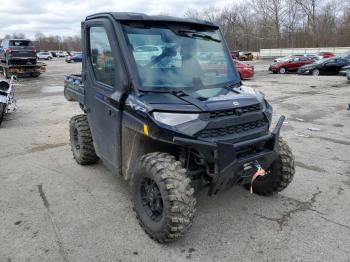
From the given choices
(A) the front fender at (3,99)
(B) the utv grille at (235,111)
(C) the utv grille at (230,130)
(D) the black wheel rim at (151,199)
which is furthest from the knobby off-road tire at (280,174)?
(A) the front fender at (3,99)

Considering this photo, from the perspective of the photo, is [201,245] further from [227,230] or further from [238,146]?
[238,146]

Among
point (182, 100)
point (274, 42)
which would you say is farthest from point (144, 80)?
point (274, 42)

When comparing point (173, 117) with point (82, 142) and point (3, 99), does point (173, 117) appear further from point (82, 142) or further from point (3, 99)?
point (3, 99)

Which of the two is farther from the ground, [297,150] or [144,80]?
[144,80]

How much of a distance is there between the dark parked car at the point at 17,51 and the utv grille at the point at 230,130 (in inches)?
855

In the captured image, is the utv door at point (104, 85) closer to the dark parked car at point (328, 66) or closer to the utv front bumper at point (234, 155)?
the utv front bumper at point (234, 155)

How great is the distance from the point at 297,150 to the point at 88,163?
12.5 ft

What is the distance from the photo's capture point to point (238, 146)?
317 centimetres

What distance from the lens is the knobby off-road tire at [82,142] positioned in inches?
203

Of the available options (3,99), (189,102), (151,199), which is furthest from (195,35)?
(3,99)

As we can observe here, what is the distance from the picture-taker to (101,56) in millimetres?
4035

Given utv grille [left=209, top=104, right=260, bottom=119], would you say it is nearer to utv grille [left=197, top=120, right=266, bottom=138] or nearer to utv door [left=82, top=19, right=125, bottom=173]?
utv grille [left=197, top=120, right=266, bottom=138]

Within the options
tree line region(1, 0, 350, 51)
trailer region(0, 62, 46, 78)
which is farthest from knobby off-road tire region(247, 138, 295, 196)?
tree line region(1, 0, 350, 51)

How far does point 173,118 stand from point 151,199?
919mm
